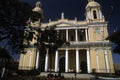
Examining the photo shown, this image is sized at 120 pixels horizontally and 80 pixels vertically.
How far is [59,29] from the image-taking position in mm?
38812

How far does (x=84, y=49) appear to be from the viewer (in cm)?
3572

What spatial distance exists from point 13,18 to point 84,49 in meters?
22.8

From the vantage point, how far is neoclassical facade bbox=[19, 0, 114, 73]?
33.3m

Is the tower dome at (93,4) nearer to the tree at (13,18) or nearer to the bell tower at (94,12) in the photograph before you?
the bell tower at (94,12)

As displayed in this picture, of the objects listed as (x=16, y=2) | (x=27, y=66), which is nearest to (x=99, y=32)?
(x=27, y=66)

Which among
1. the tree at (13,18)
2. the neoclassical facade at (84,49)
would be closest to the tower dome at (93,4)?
the neoclassical facade at (84,49)

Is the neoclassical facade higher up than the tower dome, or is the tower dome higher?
the tower dome

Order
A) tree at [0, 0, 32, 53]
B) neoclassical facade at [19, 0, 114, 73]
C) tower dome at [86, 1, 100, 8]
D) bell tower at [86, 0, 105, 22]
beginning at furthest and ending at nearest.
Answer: tower dome at [86, 1, 100, 8], bell tower at [86, 0, 105, 22], neoclassical facade at [19, 0, 114, 73], tree at [0, 0, 32, 53]

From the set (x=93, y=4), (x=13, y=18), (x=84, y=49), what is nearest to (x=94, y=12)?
(x=93, y=4)

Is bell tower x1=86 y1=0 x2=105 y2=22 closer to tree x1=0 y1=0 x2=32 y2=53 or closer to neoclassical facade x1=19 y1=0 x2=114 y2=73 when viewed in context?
neoclassical facade x1=19 y1=0 x2=114 y2=73

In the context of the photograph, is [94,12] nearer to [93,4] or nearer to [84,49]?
[93,4]

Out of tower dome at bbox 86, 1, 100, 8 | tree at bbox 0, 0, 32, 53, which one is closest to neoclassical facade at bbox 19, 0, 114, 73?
tower dome at bbox 86, 1, 100, 8

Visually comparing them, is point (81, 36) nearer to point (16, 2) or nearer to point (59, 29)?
point (59, 29)

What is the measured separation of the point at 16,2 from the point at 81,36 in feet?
90.5
